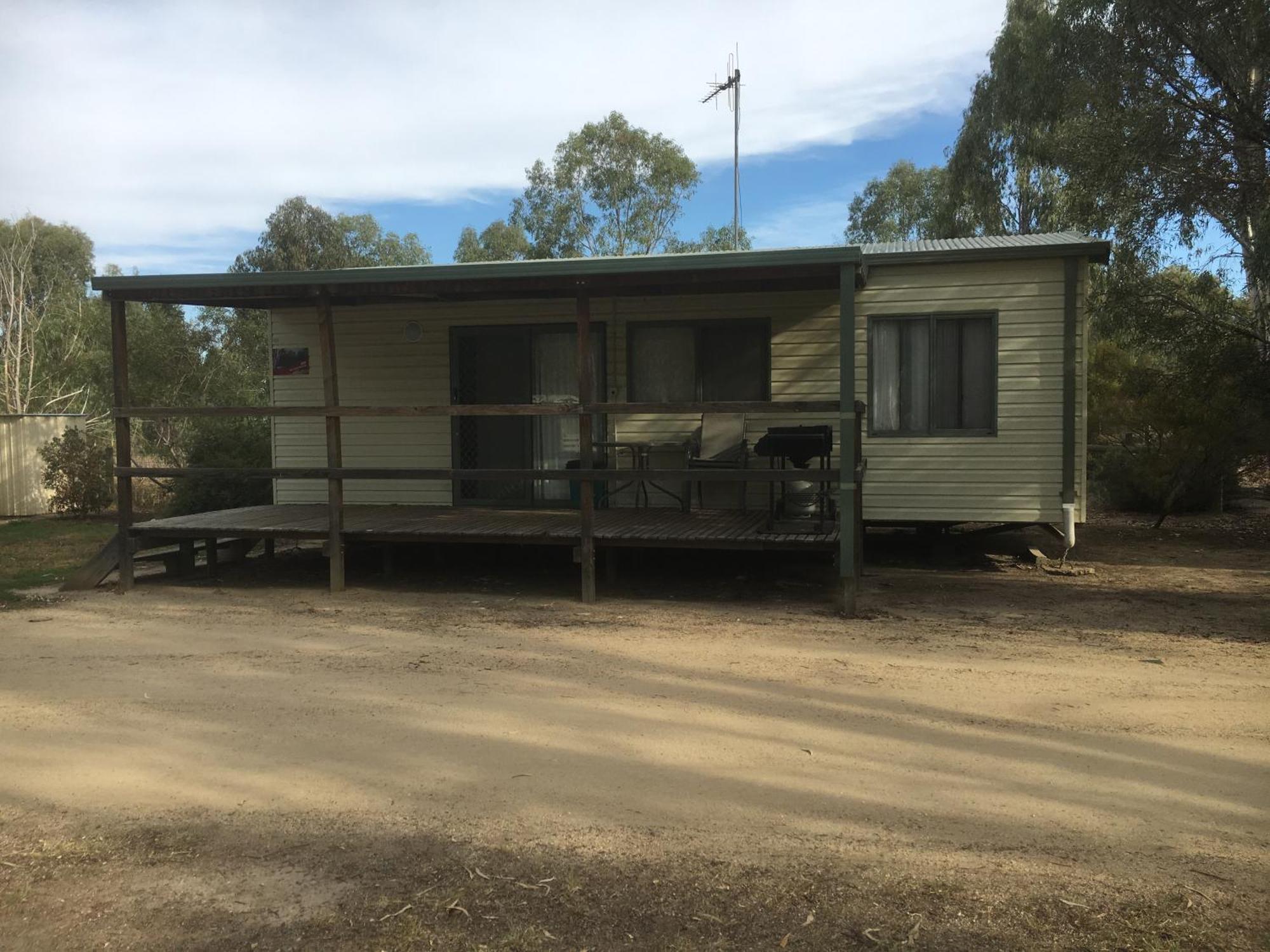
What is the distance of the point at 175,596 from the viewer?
27.0ft

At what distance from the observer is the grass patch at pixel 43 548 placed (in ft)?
29.9

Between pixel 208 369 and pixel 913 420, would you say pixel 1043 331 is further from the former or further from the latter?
pixel 208 369

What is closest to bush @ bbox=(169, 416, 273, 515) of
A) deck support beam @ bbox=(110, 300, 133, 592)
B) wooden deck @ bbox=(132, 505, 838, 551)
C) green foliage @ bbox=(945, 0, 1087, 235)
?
wooden deck @ bbox=(132, 505, 838, 551)

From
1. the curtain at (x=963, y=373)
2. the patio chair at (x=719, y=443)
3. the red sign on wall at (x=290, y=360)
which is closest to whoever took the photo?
the curtain at (x=963, y=373)

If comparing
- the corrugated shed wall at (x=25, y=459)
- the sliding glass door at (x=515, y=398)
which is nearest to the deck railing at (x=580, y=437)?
the sliding glass door at (x=515, y=398)

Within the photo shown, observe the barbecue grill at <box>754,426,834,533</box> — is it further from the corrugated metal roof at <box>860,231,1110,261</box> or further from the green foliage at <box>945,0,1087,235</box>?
the green foliage at <box>945,0,1087,235</box>

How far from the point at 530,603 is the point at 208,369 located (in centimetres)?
1278

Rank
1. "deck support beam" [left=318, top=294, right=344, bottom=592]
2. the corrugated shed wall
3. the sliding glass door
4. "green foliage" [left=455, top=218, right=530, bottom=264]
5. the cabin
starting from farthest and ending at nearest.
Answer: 1. "green foliage" [left=455, top=218, right=530, bottom=264]
2. the corrugated shed wall
3. the sliding glass door
4. "deck support beam" [left=318, top=294, right=344, bottom=592]
5. the cabin

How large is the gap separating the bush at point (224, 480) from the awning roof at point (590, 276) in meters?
3.70

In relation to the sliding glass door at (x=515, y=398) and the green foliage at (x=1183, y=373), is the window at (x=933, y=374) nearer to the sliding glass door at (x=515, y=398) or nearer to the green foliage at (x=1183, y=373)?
the sliding glass door at (x=515, y=398)

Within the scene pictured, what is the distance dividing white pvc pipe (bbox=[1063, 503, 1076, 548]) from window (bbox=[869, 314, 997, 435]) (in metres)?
0.92

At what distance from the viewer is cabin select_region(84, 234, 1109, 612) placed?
298 inches

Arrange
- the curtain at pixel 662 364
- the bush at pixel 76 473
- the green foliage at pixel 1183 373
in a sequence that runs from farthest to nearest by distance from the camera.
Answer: the bush at pixel 76 473 < the green foliage at pixel 1183 373 < the curtain at pixel 662 364

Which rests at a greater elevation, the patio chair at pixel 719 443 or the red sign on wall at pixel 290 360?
the red sign on wall at pixel 290 360
